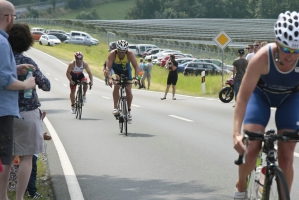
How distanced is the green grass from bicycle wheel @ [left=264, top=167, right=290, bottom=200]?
149476mm

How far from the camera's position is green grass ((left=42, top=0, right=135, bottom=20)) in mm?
156000

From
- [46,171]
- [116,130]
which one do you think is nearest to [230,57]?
[116,130]

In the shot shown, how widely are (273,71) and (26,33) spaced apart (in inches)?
101

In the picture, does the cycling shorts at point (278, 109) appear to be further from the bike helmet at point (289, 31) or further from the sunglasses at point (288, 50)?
the bike helmet at point (289, 31)

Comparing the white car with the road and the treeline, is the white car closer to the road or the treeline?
the road

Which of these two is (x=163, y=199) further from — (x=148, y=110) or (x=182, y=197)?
(x=148, y=110)

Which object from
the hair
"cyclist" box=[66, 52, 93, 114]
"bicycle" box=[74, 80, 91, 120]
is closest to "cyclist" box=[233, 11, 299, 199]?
the hair

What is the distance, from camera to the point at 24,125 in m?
6.94

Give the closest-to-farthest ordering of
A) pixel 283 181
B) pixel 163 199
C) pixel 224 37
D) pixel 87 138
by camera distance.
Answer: pixel 283 181 < pixel 163 199 < pixel 87 138 < pixel 224 37

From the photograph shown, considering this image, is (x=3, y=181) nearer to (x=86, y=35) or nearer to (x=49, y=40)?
(x=49, y=40)

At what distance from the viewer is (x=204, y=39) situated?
10438 centimetres

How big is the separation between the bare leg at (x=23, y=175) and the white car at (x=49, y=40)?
252ft

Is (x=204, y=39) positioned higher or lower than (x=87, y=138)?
lower

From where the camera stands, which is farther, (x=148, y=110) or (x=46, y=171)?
(x=148, y=110)
